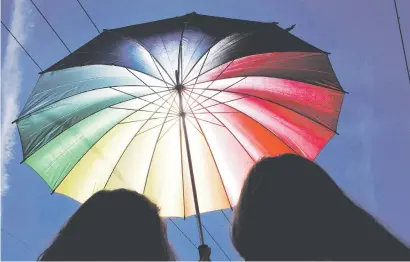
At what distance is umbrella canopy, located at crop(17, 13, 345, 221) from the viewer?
392 cm

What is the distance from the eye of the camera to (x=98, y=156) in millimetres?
4441

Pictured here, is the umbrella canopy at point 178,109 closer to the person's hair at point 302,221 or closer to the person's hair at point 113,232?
the person's hair at point 113,232

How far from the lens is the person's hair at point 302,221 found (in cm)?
124

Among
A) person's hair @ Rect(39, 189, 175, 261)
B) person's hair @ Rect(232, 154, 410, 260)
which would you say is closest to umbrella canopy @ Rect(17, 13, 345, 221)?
person's hair @ Rect(39, 189, 175, 261)

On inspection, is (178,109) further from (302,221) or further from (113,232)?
(302,221)

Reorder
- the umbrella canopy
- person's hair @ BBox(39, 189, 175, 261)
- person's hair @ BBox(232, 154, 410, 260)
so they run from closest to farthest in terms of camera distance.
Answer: person's hair @ BBox(232, 154, 410, 260) < person's hair @ BBox(39, 189, 175, 261) < the umbrella canopy

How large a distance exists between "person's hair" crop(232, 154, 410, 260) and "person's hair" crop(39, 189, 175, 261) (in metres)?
0.32

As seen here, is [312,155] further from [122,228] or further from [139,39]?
[122,228]

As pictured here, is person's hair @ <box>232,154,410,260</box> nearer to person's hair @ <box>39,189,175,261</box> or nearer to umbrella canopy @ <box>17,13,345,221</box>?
person's hair @ <box>39,189,175,261</box>

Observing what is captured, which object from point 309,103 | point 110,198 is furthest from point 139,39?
point 110,198

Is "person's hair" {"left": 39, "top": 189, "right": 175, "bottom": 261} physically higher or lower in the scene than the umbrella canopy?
lower

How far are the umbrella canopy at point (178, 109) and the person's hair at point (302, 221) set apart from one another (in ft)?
7.89

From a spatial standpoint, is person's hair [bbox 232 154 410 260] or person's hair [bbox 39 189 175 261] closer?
person's hair [bbox 232 154 410 260]

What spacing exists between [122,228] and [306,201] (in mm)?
648
